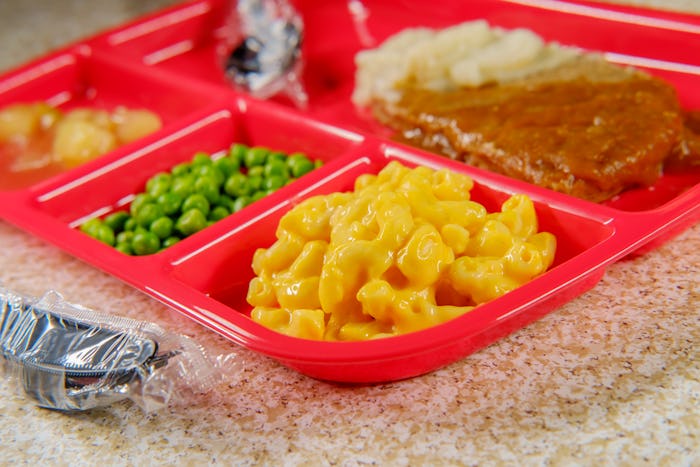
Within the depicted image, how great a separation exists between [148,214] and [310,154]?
0.49 meters

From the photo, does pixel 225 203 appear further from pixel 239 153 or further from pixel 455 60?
pixel 455 60

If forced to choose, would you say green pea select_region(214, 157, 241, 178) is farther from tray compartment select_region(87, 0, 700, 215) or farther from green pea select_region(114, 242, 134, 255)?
green pea select_region(114, 242, 134, 255)

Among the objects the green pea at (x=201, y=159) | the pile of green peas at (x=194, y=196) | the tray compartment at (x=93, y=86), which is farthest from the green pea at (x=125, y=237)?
the tray compartment at (x=93, y=86)

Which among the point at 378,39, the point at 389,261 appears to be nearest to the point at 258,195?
the point at 389,261

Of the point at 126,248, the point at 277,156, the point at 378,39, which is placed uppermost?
the point at 378,39

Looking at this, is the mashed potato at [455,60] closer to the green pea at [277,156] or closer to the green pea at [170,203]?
the green pea at [277,156]

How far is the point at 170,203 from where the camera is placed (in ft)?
7.04

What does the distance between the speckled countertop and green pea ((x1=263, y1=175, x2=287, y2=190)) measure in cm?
57

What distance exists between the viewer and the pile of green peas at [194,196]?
207cm

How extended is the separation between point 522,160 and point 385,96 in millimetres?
594

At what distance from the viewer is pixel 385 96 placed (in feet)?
8.34

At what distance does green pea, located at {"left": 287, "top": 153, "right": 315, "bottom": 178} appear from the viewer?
2250 millimetres

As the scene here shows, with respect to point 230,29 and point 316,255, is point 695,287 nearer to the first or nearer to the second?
point 316,255

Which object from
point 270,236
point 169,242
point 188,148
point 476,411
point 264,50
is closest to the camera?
point 476,411
